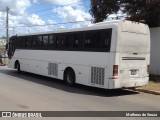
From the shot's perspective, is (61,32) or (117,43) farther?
(61,32)

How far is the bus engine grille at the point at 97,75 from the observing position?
517 inches

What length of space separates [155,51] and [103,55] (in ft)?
23.3

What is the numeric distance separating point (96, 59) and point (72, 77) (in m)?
2.36

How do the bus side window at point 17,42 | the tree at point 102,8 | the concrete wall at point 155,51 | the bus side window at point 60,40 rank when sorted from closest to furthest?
the bus side window at point 60,40, the concrete wall at point 155,51, the tree at point 102,8, the bus side window at point 17,42

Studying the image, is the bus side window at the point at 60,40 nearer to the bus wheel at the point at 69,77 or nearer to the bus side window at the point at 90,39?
the bus wheel at the point at 69,77

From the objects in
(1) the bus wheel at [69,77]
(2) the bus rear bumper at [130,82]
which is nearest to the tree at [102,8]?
(1) the bus wheel at [69,77]

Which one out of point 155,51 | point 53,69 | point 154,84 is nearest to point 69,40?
point 53,69

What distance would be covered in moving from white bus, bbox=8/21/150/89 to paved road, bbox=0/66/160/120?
545 millimetres

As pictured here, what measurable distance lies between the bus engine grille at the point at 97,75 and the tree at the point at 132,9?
20.3ft

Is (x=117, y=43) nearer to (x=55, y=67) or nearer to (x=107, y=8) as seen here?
(x=55, y=67)

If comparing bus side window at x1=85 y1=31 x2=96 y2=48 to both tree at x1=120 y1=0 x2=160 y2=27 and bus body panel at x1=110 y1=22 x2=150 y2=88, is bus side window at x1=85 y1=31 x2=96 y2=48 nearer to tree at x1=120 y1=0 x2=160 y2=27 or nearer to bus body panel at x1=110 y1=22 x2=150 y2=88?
bus body panel at x1=110 y1=22 x2=150 y2=88

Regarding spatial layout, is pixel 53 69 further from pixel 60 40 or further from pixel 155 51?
pixel 155 51

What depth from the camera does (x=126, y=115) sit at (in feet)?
30.7

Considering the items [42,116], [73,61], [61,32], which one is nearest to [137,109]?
[42,116]
